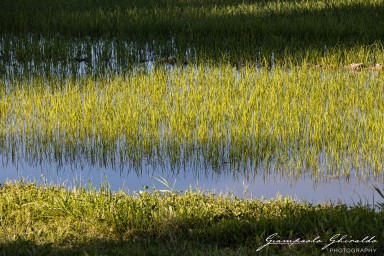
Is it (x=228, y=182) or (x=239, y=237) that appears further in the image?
(x=228, y=182)

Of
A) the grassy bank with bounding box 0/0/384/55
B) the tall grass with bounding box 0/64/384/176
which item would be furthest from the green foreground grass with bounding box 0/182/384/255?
the grassy bank with bounding box 0/0/384/55

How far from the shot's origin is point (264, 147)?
20.5 feet

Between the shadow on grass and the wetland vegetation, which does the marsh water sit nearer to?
the wetland vegetation

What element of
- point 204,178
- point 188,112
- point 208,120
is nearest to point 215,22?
point 188,112

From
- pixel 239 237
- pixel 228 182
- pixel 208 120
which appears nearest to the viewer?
pixel 239 237

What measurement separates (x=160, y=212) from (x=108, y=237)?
0.32m

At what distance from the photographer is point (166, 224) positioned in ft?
14.5

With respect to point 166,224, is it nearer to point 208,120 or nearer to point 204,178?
point 204,178

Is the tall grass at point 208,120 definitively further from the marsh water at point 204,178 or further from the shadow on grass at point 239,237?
the shadow on grass at point 239,237

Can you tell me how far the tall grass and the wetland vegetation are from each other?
0.02 m

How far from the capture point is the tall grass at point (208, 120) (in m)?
6.12

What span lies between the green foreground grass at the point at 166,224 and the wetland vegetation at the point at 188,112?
1 centimetres

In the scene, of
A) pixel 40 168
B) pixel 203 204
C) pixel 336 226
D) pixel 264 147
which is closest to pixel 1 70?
pixel 40 168

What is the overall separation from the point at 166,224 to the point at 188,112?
2.63 metres
